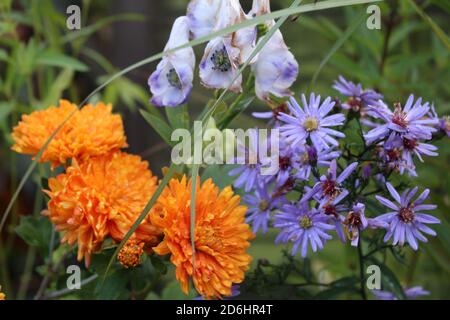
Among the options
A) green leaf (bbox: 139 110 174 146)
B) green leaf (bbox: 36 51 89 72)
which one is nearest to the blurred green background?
green leaf (bbox: 36 51 89 72)

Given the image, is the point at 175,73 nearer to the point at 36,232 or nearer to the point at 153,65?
the point at 36,232

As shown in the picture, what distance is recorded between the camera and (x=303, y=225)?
0.73 meters

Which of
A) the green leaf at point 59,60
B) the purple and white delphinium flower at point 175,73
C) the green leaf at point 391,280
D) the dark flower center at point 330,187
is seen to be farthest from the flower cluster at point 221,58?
the green leaf at point 59,60

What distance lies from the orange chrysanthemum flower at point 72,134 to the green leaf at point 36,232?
110 mm

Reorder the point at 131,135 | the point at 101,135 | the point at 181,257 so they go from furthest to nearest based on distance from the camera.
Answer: the point at 131,135 → the point at 101,135 → the point at 181,257

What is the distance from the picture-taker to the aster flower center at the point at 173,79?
733mm

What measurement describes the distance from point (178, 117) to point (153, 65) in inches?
54.6

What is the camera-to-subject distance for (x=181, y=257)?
673mm

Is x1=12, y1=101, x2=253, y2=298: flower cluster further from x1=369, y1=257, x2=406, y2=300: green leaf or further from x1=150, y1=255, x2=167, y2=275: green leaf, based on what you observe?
x1=369, y1=257, x2=406, y2=300: green leaf

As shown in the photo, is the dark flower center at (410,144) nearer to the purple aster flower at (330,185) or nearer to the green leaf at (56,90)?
the purple aster flower at (330,185)

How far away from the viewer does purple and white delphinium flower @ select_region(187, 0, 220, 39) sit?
0.72m
